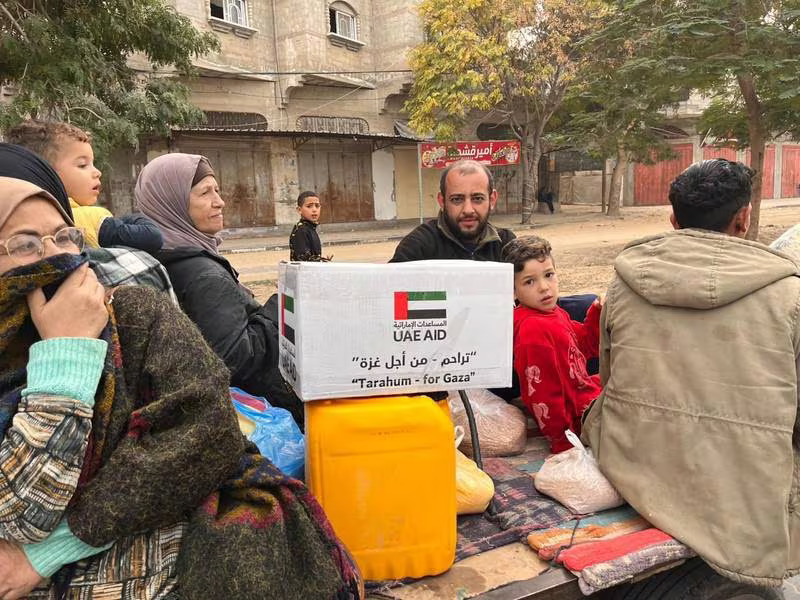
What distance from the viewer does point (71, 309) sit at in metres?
1.15

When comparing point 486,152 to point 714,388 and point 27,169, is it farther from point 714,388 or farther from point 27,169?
point 27,169

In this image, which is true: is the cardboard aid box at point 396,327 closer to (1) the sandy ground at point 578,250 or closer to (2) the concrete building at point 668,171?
(1) the sandy ground at point 578,250

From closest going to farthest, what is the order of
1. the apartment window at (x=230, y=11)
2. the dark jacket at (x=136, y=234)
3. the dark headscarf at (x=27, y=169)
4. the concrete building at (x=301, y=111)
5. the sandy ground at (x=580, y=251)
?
the dark headscarf at (x=27, y=169)
the dark jacket at (x=136, y=234)
the sandy ground at (x=580, y=251)
the concrete building at (x=301, y=111)
the apartment window at (x=230, y=11)

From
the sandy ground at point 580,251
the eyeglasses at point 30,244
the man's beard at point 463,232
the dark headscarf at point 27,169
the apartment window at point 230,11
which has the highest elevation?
the apartment window at point 230,11

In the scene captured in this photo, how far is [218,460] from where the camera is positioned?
1.25 m

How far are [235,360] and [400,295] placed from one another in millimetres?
670

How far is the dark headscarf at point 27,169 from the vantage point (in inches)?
50.8

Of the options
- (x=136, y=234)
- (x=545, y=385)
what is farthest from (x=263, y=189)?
(x=545, y=385)

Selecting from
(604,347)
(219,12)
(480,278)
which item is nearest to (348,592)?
(480,278)

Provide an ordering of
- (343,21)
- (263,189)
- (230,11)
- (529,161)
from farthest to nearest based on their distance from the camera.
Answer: (343,21) → (529,161) → (263,189) → (230,11)

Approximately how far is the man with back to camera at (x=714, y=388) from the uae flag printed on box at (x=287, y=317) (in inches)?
42.6

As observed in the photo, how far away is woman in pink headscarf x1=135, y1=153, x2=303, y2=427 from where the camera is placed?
1933 mm

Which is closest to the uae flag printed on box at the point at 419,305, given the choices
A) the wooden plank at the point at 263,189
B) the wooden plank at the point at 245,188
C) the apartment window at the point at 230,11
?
the wooden plank at the point at 245,188

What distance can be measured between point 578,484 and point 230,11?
1910 centimetres
